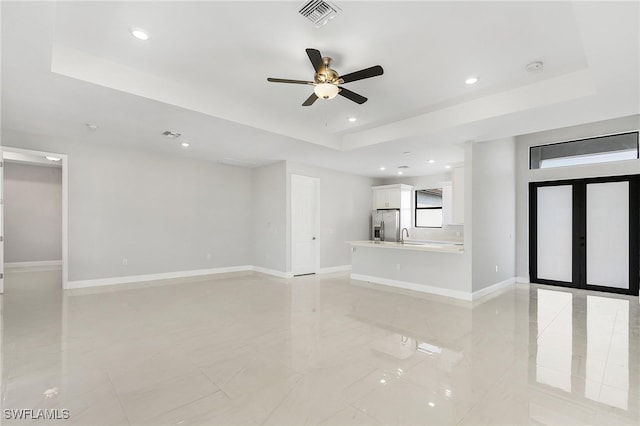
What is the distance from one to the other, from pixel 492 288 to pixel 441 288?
3.59 feet

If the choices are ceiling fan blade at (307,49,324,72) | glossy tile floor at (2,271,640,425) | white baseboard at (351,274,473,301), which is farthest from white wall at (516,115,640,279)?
ceiling fan blade at (307,49,324,72)

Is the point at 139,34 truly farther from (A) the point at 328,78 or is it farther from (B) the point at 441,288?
(B) the point at 441,288

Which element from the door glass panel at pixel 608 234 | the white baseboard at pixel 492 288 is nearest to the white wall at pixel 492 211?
the white baseboard at pixel 492 288

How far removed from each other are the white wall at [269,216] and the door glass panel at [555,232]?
18.0 ft

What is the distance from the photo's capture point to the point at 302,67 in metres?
3.40

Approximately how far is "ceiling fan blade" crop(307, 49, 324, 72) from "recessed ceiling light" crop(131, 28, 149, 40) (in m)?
1.50

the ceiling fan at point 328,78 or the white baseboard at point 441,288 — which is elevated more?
the ceiling fan at point 328,78

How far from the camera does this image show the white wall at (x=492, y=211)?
17.7 feet

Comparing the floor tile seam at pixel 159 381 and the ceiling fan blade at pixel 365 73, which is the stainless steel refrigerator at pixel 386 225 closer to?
the ceiling fan blade at pixel 365 73

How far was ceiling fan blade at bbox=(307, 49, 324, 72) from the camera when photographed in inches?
105

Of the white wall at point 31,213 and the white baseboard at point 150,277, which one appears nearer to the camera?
the white baseboard at point 150,277

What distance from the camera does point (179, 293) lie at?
18.2 feet

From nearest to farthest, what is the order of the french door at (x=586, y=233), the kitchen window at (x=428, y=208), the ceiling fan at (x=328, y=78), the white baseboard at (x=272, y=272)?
the ceiling fan at (x=328, y=78) → the french door at (x=586, y=233) → the white baseboard at (x=272, y=272) → the kitchen window at (x=428, y=208)

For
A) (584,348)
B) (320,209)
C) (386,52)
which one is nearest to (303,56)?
(386,52)
